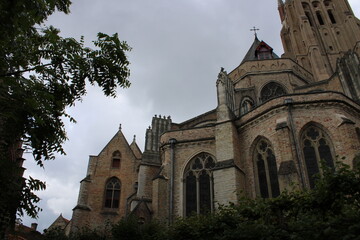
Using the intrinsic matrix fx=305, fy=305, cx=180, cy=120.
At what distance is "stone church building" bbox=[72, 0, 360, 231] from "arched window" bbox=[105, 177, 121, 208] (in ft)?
0.24

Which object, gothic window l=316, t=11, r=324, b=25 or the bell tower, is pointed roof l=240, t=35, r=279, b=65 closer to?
the bell tower

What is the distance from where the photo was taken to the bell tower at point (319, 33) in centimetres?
3141

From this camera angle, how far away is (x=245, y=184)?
51.6ft

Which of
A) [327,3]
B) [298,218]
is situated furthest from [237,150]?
[327,3]

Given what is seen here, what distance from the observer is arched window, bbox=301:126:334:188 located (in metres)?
14.3

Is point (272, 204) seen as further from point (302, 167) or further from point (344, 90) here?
point (344, 90)

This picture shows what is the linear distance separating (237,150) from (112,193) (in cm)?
1132

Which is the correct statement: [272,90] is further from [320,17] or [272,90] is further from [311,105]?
[320,17]

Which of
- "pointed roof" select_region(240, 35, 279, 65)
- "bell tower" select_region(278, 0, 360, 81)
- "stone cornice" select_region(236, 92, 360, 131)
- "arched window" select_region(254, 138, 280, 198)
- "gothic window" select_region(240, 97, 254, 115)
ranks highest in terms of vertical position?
"bell tower" select_region(278, 0, 360, 81)

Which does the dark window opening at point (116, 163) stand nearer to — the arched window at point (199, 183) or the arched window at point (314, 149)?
the arched window at point (199, 183)

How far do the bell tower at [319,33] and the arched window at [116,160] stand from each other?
20024 millimetres

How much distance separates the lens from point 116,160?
24.9 m

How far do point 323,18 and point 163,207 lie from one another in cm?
3157

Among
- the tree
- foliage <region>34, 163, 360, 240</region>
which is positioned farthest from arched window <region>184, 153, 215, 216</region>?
the tree
